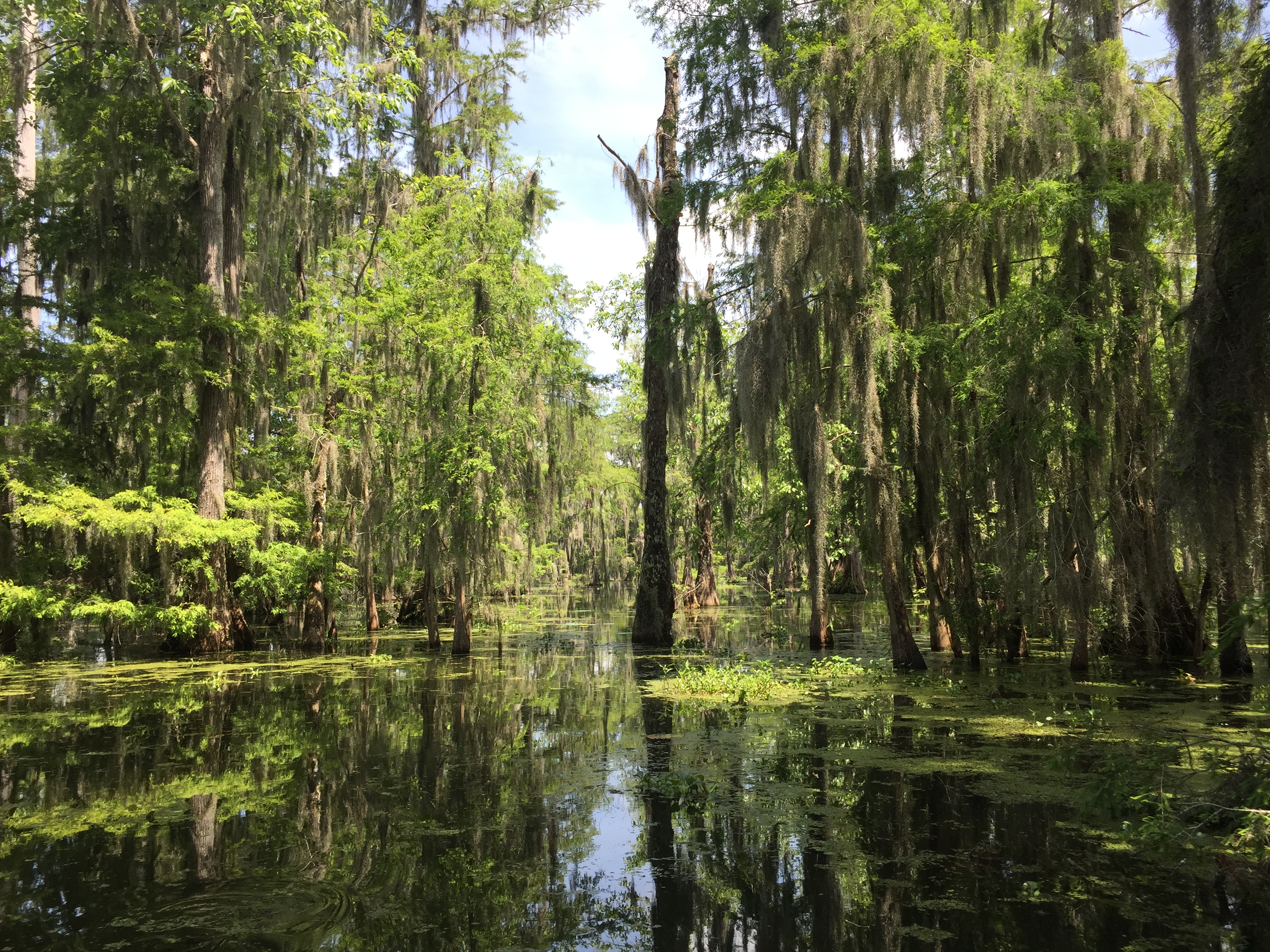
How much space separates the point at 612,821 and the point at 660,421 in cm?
1187

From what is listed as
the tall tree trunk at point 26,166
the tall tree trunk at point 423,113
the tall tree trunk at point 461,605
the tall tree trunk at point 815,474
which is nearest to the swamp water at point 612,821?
the tall tree trunk at point 815,474

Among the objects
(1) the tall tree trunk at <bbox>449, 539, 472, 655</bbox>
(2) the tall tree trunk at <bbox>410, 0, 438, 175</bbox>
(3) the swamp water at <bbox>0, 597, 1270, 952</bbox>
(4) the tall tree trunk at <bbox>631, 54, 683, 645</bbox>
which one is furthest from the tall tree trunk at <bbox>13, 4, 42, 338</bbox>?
(4) the tall tree trunk at <bbox>631, 54, 683, 645</bbox>

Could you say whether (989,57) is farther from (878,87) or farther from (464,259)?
(464,259)

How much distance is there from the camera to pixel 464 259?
14766 mm

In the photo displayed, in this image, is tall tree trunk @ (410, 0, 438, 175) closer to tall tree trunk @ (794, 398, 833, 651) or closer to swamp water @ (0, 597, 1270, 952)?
tall tree trunk @ (794, 398, 833, 651)

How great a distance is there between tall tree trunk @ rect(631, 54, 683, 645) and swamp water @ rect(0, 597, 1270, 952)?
5.72 metres

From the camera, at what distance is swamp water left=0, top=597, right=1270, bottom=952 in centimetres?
378

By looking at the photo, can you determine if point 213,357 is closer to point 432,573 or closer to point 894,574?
point 432,573

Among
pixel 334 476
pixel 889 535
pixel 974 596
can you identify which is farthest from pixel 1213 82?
pixel 334 476

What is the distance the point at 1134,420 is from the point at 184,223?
16.9m

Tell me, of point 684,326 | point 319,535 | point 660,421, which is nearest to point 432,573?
point 319,535

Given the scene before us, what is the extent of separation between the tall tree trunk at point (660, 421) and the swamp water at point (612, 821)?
5.72 meters

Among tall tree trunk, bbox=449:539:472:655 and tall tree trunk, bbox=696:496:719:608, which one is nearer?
tall tree trunk, bbox=449:539:472:655

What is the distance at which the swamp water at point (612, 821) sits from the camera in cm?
378
